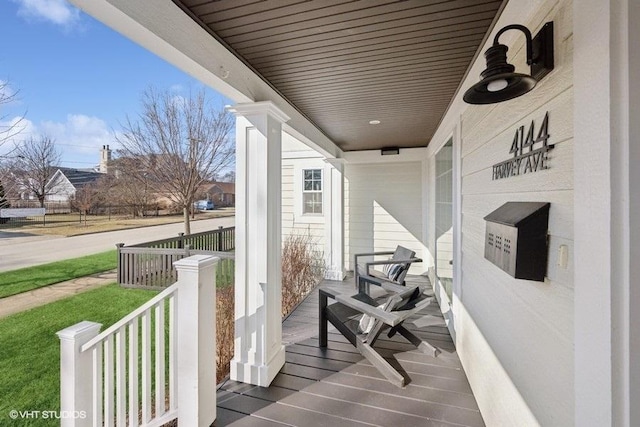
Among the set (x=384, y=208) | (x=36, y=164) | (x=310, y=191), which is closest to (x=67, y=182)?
(x=36, y=164)

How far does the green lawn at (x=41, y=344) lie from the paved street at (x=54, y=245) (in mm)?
2126

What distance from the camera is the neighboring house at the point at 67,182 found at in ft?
19.0

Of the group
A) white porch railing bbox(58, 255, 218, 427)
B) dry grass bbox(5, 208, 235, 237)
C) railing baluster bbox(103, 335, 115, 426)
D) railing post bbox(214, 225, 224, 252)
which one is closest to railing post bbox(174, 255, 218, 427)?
white porch railing bbox(58, 255, 218, 427)

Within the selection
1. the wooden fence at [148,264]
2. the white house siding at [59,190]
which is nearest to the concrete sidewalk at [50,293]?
the wooden fence at [148,264]

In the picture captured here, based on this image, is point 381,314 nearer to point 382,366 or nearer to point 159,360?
point 382,366

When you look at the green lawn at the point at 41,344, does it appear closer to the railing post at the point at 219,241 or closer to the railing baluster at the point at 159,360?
the railing baluster at the point at 159,360

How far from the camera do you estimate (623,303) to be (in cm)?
80

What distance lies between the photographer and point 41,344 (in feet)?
11.7

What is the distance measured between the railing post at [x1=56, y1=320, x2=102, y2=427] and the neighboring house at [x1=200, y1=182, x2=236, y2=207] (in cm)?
683

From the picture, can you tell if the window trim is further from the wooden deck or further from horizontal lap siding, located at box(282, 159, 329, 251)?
the wooden deck

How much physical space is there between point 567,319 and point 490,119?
138 cm

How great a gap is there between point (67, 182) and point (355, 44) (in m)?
7.53

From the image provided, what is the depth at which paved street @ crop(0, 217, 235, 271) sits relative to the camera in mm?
6473

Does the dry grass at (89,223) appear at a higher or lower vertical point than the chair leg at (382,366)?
higher
